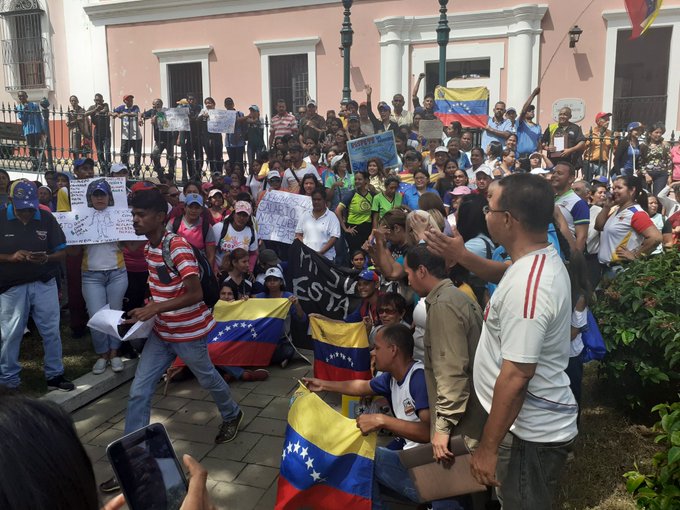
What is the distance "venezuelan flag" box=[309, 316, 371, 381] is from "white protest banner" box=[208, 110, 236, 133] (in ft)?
25.9

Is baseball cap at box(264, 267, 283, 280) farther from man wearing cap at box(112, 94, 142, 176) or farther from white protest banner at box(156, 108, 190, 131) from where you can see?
man wearing cap at box(112, 94, 142, 176)

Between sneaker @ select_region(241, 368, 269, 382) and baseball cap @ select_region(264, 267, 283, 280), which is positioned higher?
baseball cap @ select_region(264, 267, 283, 280)

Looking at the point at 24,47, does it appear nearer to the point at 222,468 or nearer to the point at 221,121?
the point at 221,121

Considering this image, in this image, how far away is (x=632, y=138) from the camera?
11.2 m

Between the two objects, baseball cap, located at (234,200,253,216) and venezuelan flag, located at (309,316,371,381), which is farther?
baseball cap, located at (234,200,253,216)

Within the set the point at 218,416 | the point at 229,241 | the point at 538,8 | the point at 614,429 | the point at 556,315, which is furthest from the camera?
the point at 538,8

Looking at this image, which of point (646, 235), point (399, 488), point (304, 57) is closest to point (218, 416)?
point (399, 488)

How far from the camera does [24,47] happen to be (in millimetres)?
21984

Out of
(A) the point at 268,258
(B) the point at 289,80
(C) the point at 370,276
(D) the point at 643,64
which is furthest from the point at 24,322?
(D) the point at 643,64

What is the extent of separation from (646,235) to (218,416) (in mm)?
4107

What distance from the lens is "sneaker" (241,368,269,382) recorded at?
6105 millimetres

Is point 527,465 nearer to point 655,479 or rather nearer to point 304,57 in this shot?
point 655,479

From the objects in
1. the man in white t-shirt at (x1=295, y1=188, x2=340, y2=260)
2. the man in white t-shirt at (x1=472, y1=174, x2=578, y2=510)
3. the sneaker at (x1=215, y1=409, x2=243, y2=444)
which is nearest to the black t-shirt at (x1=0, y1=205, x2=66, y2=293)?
the sneaker at (x1=215, y1=409, x2=243, y2=444)

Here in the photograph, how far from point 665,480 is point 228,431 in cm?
319
